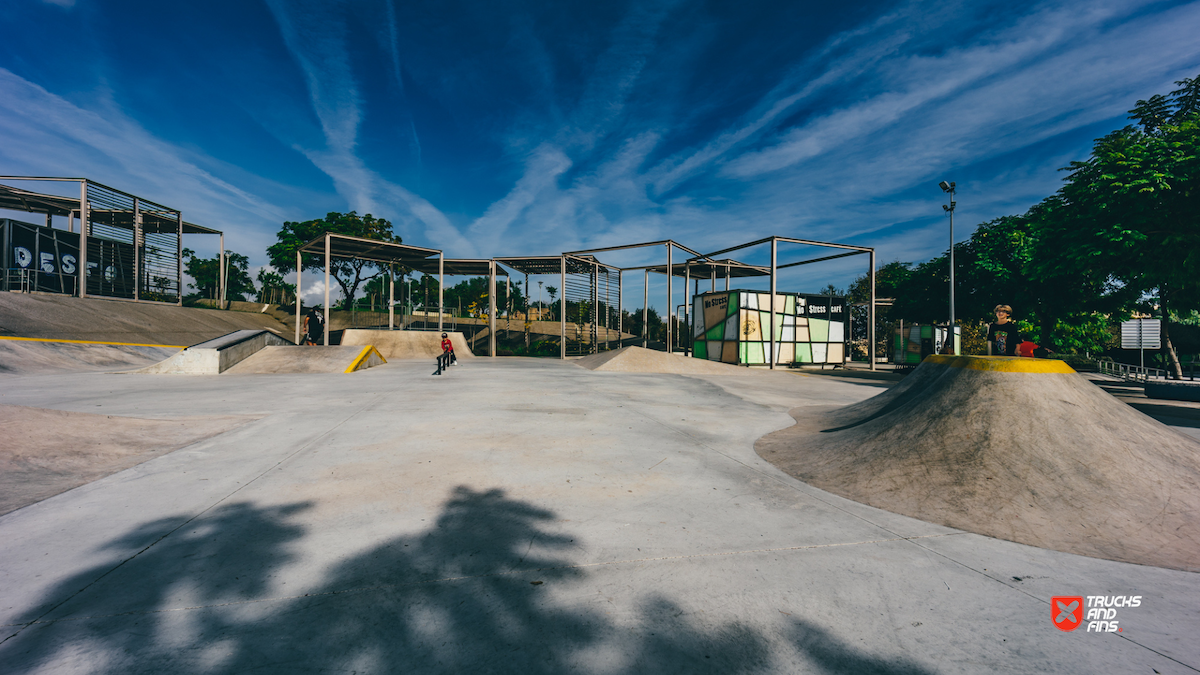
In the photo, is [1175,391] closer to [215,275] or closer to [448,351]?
[448,351]

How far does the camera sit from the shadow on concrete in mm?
1729

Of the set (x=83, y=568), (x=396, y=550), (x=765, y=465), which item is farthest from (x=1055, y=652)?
(x=83, y=568)

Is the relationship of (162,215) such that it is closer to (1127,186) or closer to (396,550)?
(396,550)

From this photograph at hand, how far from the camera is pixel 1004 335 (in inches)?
228

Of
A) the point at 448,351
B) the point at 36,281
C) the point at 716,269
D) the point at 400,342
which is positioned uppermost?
the point at 716,269

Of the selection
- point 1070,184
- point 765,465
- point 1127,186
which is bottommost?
point 765,465

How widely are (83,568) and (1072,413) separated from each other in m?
7.57

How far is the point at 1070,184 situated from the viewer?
41.7 feet

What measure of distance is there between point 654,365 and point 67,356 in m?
19.2

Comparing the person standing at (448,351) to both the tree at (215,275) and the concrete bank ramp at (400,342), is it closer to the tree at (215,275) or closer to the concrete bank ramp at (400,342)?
the concrete bank ramp at (400,342)

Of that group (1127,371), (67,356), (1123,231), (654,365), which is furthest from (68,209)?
(1127,371)

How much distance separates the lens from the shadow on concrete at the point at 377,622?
5.67 ft

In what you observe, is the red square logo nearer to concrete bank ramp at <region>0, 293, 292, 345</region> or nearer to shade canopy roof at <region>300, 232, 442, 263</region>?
shade canopy roof at <region>300, 232, 442, 263</region>

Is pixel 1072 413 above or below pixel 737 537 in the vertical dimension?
above
